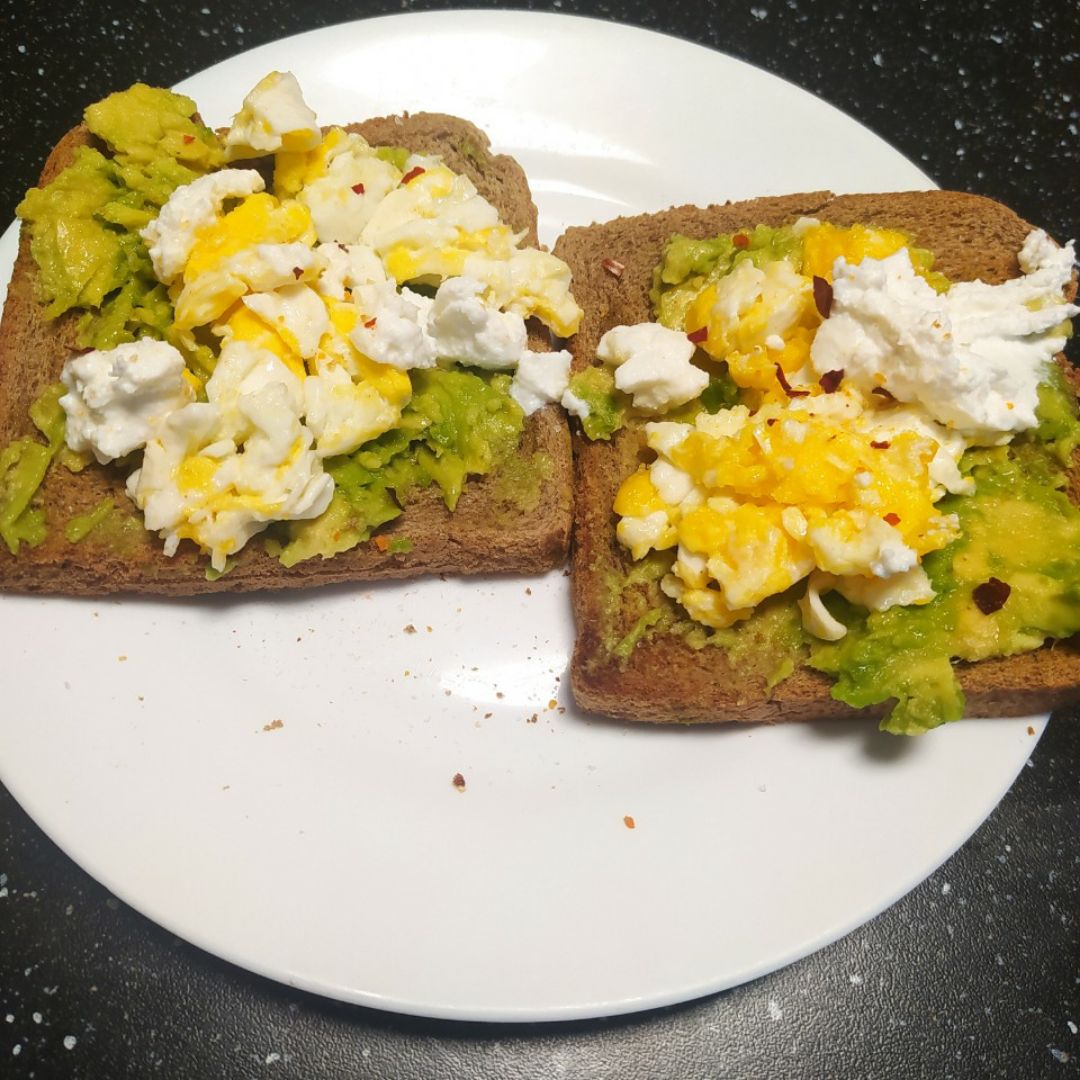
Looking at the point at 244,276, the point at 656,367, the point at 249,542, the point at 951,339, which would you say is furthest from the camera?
the point at 249,542

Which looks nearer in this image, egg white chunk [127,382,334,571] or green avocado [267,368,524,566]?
egg white chunk [127,382,334,571]

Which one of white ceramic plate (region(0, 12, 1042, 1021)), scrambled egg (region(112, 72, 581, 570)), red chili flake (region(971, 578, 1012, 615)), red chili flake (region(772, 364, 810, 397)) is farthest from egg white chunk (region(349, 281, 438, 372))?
red chili flake (region(971, 578, 1012, 615))

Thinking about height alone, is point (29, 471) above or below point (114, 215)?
below

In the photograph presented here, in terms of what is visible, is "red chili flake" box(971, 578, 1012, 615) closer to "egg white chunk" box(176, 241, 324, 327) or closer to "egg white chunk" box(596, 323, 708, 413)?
"egg white chunk" box(596, 323, 708, 413)

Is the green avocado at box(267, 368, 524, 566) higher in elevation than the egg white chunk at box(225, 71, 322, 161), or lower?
lower

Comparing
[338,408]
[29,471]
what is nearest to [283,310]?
[338,408]

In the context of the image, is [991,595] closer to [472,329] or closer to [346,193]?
[472,329]

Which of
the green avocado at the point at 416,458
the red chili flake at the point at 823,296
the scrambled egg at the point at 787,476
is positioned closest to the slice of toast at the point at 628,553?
the scrambled egg at the point at 787,476

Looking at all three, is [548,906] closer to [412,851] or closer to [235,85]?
[412,851]
